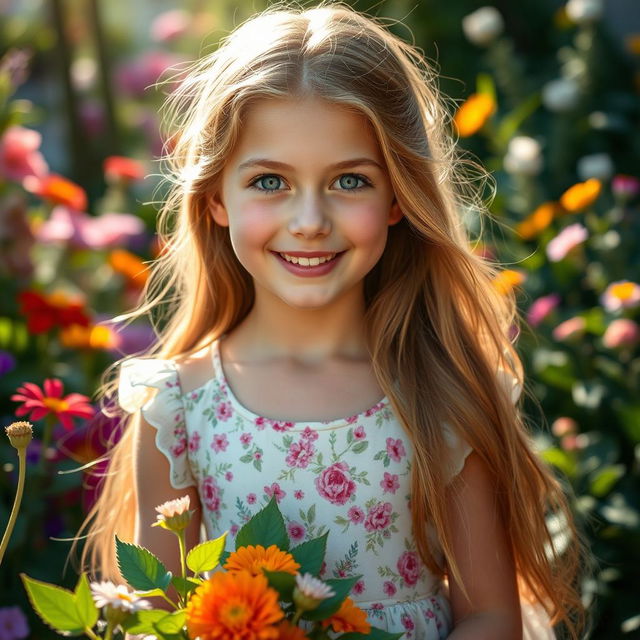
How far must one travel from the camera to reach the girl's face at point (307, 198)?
163 centimetres

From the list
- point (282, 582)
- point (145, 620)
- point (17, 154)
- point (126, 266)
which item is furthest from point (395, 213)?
point (17, 154)

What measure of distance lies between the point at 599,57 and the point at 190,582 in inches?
108

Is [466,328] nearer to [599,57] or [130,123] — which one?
[599,57]

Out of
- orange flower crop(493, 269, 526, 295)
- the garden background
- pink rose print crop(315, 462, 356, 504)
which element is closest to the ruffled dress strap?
the garden background

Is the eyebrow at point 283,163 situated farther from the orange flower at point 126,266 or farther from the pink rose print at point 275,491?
the orange flower at point 126,266

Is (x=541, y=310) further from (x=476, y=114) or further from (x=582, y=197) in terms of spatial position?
(x=476, y=114)

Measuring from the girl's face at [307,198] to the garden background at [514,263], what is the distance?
0.43 meters

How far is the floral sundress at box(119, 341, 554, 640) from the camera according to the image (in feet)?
5.69

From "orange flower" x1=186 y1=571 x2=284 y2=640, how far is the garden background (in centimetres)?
70

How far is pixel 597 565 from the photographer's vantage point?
2248mm

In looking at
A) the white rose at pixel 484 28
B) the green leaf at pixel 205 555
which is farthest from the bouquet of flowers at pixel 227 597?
the white rose at pixel 484 28

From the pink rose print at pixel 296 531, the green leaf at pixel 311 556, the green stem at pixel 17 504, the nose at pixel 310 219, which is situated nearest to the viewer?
the green stem at pixel 17 504

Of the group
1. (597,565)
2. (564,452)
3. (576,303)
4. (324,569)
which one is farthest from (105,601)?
(576,303)

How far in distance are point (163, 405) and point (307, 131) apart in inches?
21.2
